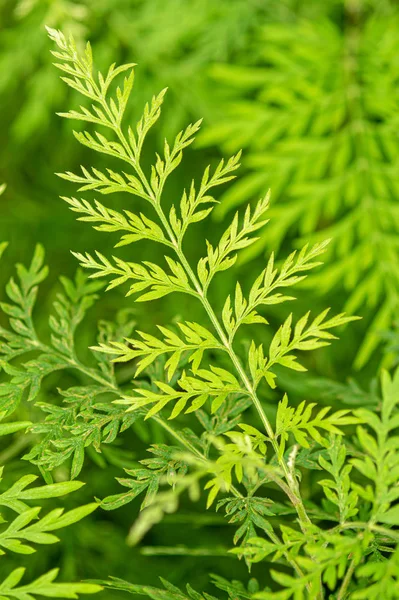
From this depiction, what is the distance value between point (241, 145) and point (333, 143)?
0.66ft

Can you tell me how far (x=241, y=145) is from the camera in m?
1.30

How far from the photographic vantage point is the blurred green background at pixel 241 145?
1.11 metres

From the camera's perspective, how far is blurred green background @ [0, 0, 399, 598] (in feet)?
3.65

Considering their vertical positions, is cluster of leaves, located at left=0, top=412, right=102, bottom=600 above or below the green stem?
above

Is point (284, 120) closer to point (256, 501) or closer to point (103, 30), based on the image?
point (103, 30)

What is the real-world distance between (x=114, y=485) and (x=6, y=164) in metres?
0.94

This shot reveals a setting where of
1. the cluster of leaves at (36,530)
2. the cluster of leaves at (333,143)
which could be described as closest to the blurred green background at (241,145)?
the cluster of leaves at (333,143)

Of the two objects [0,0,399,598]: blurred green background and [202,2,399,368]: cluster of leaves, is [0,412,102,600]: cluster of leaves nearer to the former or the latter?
[0,0,399,598]: blurred green background

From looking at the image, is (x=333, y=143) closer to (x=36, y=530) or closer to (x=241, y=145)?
(x=241, y=145)

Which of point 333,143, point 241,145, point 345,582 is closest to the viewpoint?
point 345,582

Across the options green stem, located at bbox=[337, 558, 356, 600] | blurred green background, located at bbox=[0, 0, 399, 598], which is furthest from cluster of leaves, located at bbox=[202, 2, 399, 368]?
green stem, located at bbox=[337, 558, 356, 600]

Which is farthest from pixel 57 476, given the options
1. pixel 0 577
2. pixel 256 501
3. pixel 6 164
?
pixel 6 164

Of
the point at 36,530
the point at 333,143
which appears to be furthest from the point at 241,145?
the point at 36,530

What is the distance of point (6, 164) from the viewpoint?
1.70 metres
